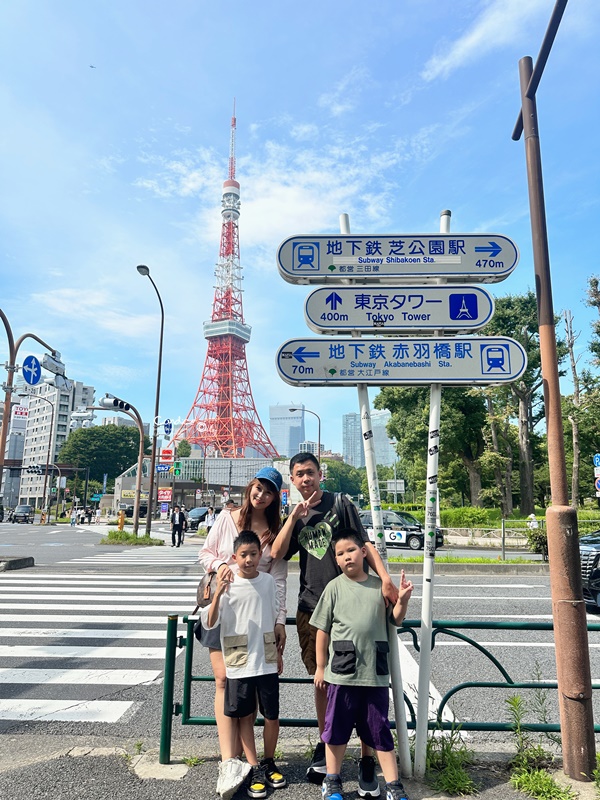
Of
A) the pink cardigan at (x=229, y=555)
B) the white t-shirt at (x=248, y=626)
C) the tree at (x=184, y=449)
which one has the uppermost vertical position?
the tree at (x=184, y=449)

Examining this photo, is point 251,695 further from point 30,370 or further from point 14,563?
point 14,563

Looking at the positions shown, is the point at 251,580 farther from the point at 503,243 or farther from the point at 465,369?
the point at 503,243

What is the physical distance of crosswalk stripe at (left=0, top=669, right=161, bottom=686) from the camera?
17.1ft

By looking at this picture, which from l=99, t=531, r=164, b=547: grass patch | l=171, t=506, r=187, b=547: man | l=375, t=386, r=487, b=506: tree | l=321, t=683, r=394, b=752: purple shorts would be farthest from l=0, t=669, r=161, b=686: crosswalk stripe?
l=375, t=386, r=487, b=506: tree

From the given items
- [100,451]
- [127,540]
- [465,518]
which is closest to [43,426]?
[100,451]

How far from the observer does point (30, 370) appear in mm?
12188

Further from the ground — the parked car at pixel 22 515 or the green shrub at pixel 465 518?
the green shrub at pixel 465 518

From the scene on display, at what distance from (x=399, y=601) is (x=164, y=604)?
7056mm

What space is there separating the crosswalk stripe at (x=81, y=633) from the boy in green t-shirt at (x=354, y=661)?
4.58 metres

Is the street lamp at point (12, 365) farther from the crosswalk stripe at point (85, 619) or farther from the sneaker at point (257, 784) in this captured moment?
the sneaker at point (257, 784)

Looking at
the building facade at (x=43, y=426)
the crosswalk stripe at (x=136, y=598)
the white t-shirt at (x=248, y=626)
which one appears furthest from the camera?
the building facade at (x=43, y=426)

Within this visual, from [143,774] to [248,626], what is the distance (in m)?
1.11

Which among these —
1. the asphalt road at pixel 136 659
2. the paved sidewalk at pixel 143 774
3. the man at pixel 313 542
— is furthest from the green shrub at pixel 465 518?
the man at pixel 313 542

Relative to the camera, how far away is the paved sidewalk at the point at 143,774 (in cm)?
289
